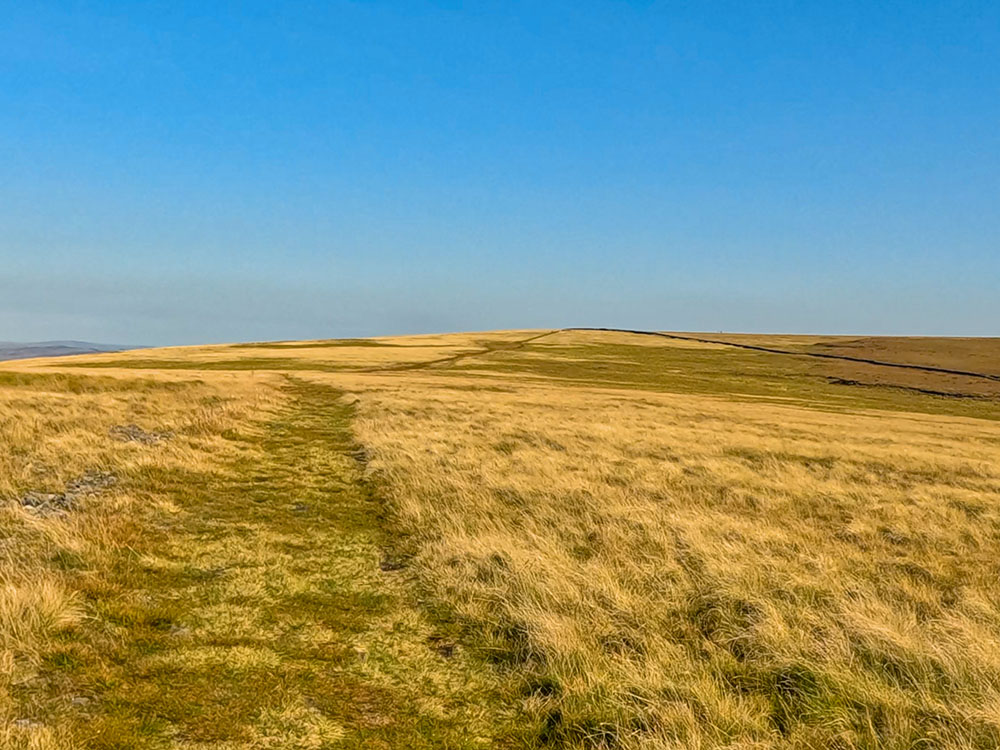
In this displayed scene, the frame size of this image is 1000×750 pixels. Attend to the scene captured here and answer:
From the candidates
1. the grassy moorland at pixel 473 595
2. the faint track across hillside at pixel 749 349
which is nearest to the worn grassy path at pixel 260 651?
the grassy moorland at pixel 473 595

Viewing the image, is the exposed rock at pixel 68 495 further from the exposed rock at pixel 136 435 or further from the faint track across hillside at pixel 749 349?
the faint track across hillside at pixel 749 349

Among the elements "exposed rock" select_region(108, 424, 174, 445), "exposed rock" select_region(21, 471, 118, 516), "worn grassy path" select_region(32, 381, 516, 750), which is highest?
"exposed rock" select_region(108, 424, 174, 445)

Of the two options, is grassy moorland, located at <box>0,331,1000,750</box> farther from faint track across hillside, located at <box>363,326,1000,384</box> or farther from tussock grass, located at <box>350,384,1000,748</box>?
faint track across hillside, located at <box>363,326,1000,384</box>

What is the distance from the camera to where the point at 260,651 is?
6.47m

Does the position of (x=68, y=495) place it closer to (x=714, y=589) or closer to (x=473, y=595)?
(x=473, y=595)

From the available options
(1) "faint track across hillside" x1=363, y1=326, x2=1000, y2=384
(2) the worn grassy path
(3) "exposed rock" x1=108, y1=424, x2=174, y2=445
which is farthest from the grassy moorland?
(1) "faint track across hillside" x1=363, y1=326, x2=1000, y2=384

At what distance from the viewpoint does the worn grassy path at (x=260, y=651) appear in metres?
5.24

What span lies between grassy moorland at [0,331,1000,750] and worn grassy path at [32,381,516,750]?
3 centimetres

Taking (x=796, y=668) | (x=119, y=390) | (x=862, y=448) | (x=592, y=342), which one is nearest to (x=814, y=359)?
(x=592, y=342)

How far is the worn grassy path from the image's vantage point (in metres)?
5.24

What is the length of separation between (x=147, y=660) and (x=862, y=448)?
28402 mm

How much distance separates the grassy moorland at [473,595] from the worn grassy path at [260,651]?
1.3 inches

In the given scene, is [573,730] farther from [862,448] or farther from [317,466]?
[862,448]

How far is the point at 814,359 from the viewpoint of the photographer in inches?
4461
